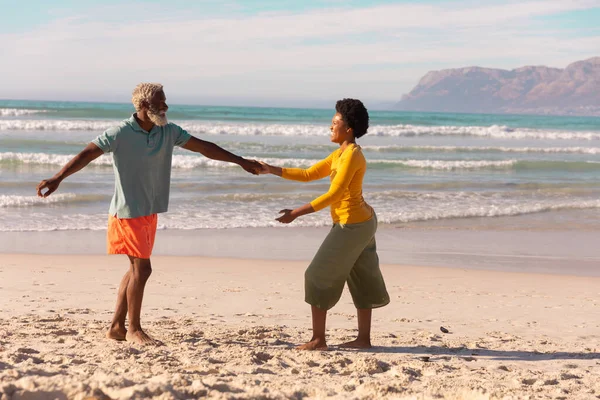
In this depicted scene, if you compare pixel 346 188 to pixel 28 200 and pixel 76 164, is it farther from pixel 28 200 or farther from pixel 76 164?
pixel 28 200

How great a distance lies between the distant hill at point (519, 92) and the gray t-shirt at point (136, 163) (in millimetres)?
136857

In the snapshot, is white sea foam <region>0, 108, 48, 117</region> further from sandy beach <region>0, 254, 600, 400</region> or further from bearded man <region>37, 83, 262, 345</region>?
bearded man <region>37, 83, 262, 345</region>

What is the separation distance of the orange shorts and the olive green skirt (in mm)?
1032

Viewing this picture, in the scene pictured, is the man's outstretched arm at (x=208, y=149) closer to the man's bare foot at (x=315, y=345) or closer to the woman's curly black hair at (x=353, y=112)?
the woman's curly black hair at (x=353, y=112)

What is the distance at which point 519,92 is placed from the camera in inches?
6540

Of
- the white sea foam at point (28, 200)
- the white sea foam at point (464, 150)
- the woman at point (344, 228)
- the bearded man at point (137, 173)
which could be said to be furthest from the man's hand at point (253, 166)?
the white sea foam at point (464, 150)

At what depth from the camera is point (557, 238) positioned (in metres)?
10.7

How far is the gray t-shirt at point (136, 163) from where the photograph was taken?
4484 mm

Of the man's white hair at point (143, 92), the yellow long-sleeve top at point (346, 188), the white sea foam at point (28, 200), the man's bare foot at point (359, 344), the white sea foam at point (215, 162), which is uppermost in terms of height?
the man's white hair at point (143, 92)

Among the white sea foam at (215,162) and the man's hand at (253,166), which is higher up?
the man's hand at (253,166)

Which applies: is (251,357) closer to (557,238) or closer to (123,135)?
(123,135)

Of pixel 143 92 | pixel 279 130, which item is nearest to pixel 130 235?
pixel 143 92

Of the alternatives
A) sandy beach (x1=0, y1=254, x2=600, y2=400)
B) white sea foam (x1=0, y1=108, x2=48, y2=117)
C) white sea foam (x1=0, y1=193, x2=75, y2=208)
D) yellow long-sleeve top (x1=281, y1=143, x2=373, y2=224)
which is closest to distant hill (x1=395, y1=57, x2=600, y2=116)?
white sea foam (x1=0, y1=108, x2=48, y2=117)

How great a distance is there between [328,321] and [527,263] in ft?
12.8
